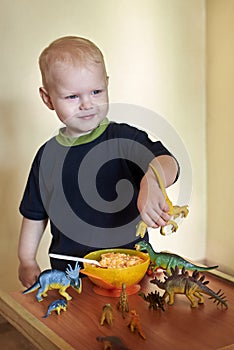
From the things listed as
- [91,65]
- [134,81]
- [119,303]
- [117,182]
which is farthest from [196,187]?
[119,303]

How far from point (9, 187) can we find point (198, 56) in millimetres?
785

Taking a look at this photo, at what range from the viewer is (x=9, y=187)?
5.37 feet

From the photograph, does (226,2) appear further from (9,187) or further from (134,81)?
(9,187)

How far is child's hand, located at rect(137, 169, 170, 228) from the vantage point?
82cm

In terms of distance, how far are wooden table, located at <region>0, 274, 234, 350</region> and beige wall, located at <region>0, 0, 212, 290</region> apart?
0.76 m

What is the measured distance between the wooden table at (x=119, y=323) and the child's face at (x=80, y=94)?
334 millimetres

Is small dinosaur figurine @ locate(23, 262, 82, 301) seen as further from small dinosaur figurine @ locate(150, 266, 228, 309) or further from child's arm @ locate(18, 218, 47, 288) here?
child's arm @ locate(18, 218, 47, 288)

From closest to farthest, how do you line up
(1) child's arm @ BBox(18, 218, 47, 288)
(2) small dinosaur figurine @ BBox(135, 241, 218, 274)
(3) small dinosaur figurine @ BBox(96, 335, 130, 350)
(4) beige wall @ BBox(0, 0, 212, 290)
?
1. (3) small dinosaur figurine @ BBox(96, 335, 130, 350)
2. (2) small dinosaur figurine @ BBox(135, 241, 218, 274)
3. (1) child's arm @ BBox(18, 218, 47, 288)
4. (4) beige wall @ BBox(0, 0, 212, 290)

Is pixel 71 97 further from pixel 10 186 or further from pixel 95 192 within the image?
pixel 10 186

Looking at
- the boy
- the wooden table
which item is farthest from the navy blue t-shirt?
the wooden table

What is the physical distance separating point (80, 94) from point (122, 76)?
75 cm

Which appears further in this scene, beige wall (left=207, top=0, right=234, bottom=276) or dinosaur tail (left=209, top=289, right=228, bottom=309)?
beige wall (left=207, top=0, right=234, bottom=276)

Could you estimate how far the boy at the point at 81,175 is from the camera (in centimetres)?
105

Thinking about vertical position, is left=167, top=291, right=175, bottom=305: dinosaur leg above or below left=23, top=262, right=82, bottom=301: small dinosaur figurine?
below
